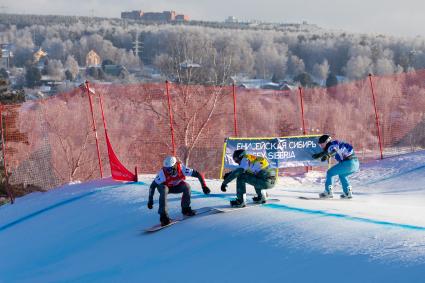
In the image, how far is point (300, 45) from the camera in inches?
6422

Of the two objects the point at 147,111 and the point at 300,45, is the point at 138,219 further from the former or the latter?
the point at 300,45

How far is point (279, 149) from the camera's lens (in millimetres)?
16859

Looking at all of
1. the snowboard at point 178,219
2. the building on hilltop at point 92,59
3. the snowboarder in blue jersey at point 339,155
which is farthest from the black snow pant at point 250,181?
the building on hilltop at point 92,59

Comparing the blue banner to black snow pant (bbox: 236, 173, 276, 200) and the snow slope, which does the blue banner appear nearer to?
the snow slope

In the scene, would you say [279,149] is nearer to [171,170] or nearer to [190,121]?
[171,170]

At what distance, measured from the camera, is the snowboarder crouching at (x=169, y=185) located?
10.8 meters

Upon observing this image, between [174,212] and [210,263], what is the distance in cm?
304

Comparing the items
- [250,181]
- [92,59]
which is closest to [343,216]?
[250,181]

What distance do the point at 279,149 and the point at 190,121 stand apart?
15556mm

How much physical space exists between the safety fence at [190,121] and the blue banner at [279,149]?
858cm

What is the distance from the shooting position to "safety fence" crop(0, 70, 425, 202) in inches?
1097

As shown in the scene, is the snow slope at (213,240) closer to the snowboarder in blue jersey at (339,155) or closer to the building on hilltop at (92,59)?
the snowboarder in blue jersey at (339,155)

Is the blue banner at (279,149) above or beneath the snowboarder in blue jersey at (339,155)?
beneath

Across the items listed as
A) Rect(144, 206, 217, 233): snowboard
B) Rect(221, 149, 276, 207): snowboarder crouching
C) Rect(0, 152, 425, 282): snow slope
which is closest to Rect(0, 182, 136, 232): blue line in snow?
Rect(0, 152, 425, 282): snow slope
